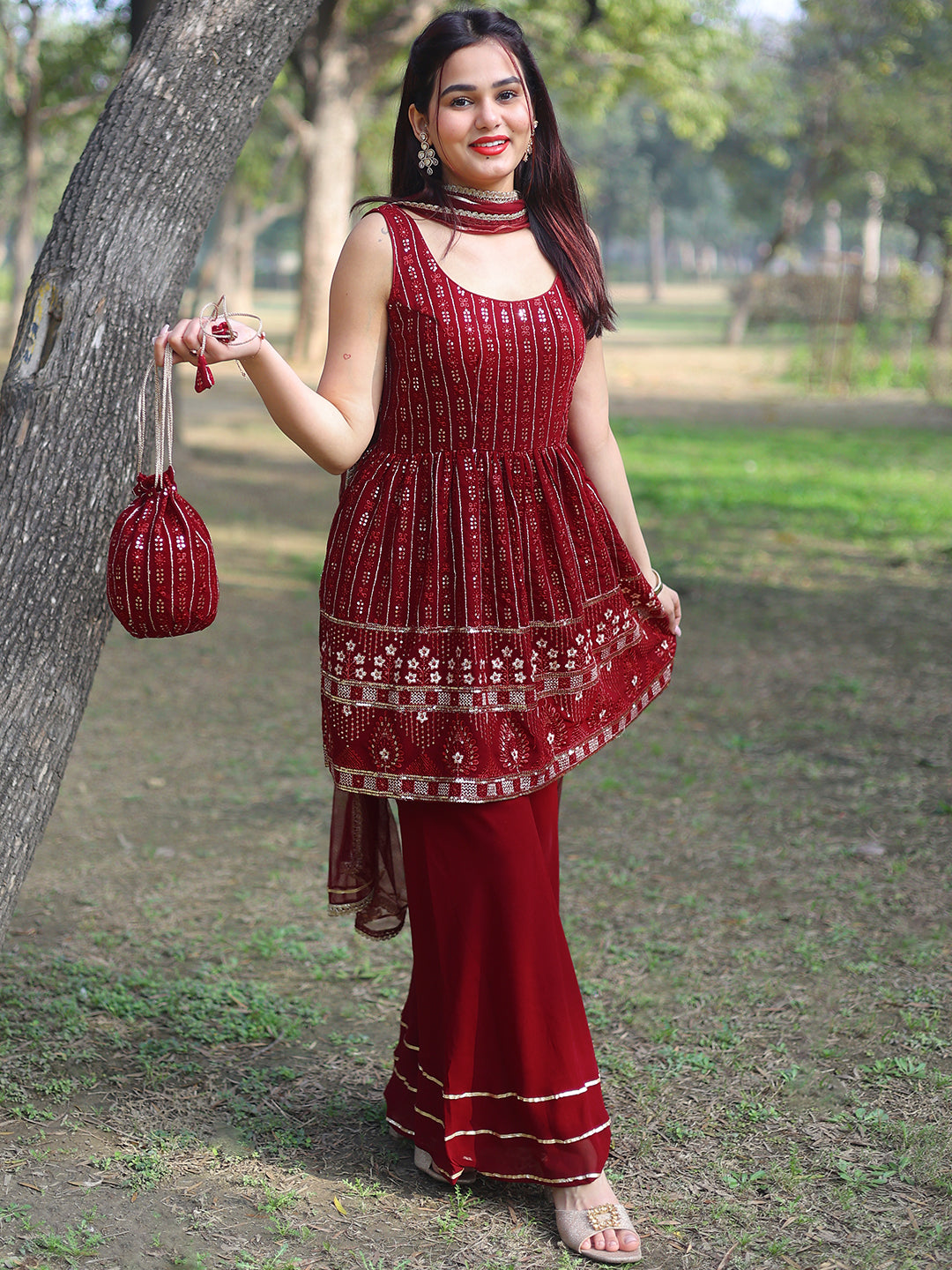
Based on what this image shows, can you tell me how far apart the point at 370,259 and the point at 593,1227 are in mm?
1755

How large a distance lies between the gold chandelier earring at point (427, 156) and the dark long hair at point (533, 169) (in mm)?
15

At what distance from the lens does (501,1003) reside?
94.3 inches

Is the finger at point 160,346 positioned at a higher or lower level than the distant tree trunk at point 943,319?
lower

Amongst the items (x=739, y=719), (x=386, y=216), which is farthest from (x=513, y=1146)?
(x=739, y=719)

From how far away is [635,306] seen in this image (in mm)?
48281

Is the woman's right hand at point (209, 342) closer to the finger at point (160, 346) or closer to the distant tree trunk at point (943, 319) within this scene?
the finger at point (160, 346)

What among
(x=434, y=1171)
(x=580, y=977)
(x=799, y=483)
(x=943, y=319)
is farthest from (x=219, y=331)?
(x=943, y=319)

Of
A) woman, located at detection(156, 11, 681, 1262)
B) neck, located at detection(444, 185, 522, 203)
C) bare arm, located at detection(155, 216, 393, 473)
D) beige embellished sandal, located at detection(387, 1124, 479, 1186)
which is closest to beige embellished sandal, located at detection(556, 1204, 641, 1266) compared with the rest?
woman, located at detection(156, 11, 681, 1262)

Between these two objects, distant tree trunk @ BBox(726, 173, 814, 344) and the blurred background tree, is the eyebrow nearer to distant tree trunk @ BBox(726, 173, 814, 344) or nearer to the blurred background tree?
the blurred background tree

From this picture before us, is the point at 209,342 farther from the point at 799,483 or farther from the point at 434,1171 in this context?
the point at 799,483

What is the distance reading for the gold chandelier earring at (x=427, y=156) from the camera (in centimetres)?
233

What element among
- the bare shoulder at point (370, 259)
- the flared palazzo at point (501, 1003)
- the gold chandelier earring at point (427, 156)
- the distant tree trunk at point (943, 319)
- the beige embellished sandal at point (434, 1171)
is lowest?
the beige embellished sandal at point (434, 1171)

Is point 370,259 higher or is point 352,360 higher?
point 370,259

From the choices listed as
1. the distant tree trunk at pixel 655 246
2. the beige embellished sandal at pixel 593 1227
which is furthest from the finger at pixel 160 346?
the distant tree trunk at pixel 655 246
